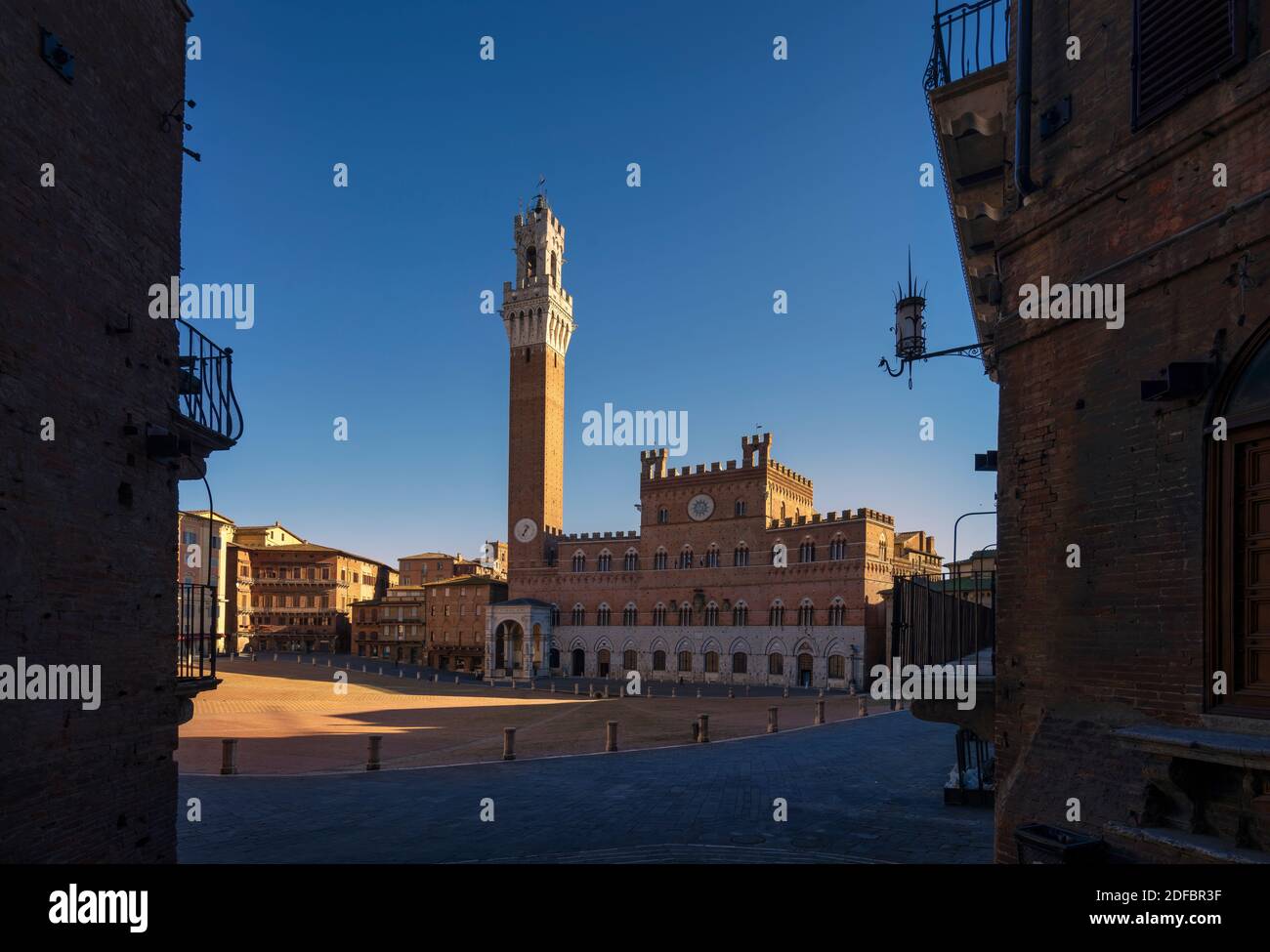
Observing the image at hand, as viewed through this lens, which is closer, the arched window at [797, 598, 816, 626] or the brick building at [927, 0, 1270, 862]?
the brick building at [927, 0, 1270, 862]

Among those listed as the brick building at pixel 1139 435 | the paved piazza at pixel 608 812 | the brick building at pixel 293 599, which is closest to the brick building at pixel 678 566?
the brick building at pixel 293 599

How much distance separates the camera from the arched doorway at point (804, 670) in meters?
51.8

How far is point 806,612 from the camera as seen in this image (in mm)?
52406

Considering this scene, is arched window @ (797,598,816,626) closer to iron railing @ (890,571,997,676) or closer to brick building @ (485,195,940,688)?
brick building @ (485,195,940,688)

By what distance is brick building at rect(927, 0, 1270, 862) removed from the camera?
525cm

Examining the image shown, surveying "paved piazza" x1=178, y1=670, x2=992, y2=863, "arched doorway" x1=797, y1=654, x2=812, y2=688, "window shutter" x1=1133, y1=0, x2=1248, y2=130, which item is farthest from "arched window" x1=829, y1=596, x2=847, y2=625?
"window shutter" x1=1133, y1=0, x2=1248, y2=130

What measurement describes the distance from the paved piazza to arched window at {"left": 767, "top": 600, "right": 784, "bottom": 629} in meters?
34.1

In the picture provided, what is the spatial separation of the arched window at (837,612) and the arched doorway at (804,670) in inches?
122

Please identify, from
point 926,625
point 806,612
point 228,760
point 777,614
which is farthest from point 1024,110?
point 777,614

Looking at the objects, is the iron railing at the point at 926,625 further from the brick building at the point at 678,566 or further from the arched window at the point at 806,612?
the arched window at the point at 806,612

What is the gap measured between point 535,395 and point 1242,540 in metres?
64.1

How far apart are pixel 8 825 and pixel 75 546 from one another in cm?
230

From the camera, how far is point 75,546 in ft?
23.0
